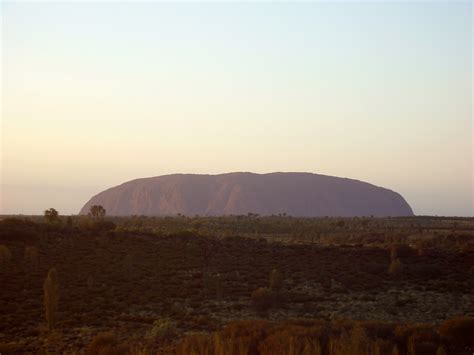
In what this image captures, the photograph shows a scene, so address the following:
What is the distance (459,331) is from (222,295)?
12394mm

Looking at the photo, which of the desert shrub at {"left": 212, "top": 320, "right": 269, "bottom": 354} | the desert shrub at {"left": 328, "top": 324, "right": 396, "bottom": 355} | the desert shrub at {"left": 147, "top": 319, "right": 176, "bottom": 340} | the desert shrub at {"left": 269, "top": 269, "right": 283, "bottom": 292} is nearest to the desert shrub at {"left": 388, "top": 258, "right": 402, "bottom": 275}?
the desert shrub at {"left": 269, "top": 269, "right": 283, "bottom": 292}

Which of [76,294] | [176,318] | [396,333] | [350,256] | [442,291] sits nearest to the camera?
[396,333]

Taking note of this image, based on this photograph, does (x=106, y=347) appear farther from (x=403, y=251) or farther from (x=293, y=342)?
(x=403, y=251)

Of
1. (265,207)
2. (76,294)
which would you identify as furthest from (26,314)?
(265,207)

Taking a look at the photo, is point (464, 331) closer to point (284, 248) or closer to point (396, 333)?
point (396, 333)

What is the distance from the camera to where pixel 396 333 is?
15.5m

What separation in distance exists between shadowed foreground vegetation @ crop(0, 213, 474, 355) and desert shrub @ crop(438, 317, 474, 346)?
0.03m

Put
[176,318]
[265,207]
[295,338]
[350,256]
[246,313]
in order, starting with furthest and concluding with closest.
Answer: [265,207] → [350,256] → [246,313] → [176,318] → [295,338]

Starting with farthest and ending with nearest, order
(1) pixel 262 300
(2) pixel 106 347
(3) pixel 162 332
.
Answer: (1) pixel 262 300
(3) pixel 162 332
(2) pixel 106 347

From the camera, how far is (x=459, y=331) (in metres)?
16.8

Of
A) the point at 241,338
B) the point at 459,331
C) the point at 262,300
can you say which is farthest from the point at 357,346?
the point at 262,300

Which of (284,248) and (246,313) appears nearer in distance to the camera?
(246,313)

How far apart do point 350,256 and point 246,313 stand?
21.0 meters

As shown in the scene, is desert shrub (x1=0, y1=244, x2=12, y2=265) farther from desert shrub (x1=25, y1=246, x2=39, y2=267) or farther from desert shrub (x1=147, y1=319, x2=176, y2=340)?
desert shrub (x1=147, y1=319, x2=176, y2=340)
